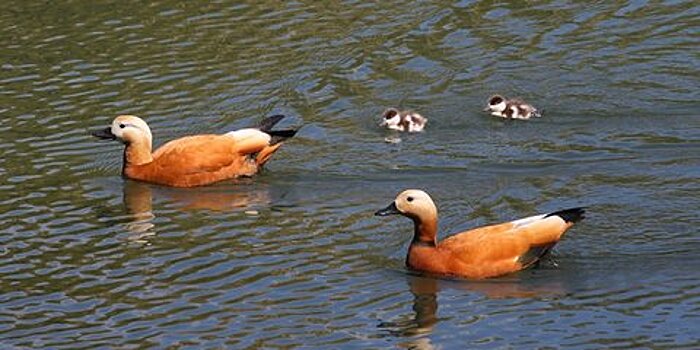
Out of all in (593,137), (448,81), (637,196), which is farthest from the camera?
(448,81)

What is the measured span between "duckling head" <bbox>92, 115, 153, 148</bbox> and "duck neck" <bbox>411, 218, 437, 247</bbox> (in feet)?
14.0

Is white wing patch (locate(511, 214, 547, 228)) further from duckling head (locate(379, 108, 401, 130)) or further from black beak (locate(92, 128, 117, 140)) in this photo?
black beak (locate(92, 128, 117, 140))

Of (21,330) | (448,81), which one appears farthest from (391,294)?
(448,81)

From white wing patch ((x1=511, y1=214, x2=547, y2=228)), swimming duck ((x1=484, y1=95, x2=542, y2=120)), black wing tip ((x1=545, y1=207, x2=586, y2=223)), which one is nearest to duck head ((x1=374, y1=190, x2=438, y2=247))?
white wing patch ((x1=511, y1=214, x2=547, y2=228))

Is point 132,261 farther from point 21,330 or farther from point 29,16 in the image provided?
point 29,16

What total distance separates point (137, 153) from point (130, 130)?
238mm

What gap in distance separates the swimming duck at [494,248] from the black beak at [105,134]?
458 cm

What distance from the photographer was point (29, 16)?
77.8 feet

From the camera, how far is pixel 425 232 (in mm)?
14305

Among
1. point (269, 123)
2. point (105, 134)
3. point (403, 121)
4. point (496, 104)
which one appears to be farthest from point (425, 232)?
point (105, 134)

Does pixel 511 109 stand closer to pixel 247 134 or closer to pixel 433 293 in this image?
pixel 247 134

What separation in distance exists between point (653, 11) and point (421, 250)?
8404mm

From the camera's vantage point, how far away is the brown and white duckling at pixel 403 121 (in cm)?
1817

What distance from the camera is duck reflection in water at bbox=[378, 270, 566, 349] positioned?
12.8 meters
